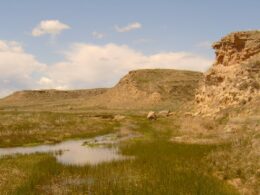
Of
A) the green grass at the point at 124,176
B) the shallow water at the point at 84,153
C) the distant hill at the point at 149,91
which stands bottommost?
the shallow water at the point at 84,153

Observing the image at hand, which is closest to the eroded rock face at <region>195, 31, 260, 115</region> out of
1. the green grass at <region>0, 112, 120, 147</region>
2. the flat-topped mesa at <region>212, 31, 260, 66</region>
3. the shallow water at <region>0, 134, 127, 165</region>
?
the flat-topped mesa at <region>212, 31, 260, 66</region>

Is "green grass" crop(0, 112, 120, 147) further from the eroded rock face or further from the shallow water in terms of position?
the eroded rock face

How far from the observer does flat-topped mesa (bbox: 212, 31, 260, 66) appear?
53.7m

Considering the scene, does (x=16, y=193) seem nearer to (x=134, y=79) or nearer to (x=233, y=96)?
(x=233, y=96)

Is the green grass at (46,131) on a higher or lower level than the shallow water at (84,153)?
higher

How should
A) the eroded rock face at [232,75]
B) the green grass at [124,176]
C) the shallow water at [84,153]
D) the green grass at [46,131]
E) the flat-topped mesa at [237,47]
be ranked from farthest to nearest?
the flat-topped mesa at [237,47]
the eroded rock face at [232,75]
the green grass at [46,131]
the shallow water at [84,153]
the green grass at [124,176]

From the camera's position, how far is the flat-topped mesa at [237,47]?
176 ft

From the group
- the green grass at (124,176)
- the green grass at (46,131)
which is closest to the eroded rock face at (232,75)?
the green grass at (46,131)

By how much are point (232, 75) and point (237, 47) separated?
6211 millimetres

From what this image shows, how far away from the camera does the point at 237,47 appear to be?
57.3m

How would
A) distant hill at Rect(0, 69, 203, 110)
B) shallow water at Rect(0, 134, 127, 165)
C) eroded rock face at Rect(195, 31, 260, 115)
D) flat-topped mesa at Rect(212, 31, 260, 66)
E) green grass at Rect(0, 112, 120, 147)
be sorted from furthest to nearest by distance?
distant hill at Rect(0, 69, 203, 110), flat-topped mesa at Rect(212, 31, 260, 66), eroded rock face at Rect(195, 31, 260, 115), green grass at Rect(0, 112, 120, 147), shallow water at Rect(0, 134, 127, 165)

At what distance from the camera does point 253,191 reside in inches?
682

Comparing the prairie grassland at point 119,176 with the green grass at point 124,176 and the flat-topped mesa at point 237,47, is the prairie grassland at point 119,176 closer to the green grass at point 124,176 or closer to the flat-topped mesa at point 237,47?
the green grass at point 124,176

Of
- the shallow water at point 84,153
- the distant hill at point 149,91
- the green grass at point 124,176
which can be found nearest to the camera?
the green grass at point 124,176
